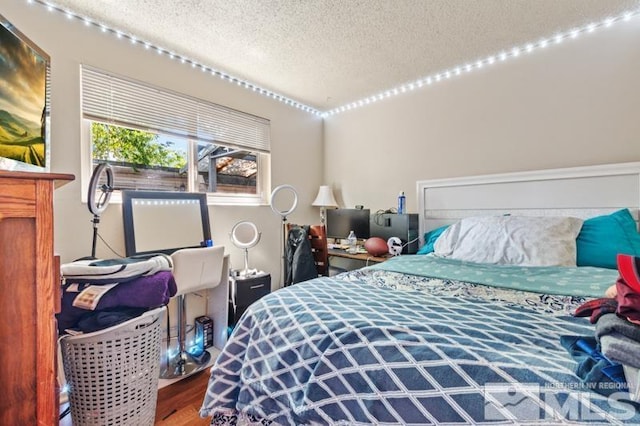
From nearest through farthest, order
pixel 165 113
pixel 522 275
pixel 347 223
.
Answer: pixel 522 275 → pixel 165 113 → pixel 347 223

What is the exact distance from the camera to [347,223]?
3.13 m

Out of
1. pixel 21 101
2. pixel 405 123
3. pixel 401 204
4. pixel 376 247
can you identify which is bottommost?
pixel 376 247

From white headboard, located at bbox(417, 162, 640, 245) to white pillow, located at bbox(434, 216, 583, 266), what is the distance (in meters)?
0.32

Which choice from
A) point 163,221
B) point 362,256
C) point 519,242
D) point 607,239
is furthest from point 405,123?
point 163,221

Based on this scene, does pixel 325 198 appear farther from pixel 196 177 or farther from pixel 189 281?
pixel 189 281

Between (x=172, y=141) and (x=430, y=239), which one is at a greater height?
(x=172, y=141)

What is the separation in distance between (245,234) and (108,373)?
1.49m

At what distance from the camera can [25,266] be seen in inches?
25.8

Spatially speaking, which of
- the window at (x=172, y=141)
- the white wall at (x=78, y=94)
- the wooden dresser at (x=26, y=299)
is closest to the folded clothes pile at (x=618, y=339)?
the wooden dresser at (x=26, y=299)

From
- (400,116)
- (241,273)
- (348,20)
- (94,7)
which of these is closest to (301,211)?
(241,273)

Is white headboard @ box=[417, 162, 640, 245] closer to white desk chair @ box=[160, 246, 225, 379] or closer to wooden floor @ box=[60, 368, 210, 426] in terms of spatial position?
white desk chair @ box=[160, 246, 225, 379]

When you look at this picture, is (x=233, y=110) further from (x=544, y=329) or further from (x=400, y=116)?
(x=544, y=329)

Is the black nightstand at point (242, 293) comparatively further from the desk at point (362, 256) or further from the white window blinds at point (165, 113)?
the white window blinds at point (165, 113)

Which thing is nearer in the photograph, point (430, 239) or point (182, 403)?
point (182, 403)
